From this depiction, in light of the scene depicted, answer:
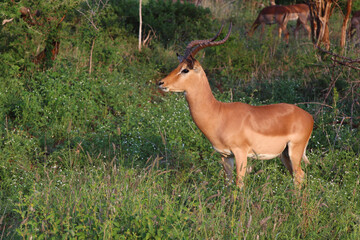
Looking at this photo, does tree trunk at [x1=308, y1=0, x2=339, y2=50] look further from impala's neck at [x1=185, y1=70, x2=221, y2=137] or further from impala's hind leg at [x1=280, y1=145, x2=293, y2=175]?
impala's neck at [x1=185, y1=70, x2=221, y2=137]

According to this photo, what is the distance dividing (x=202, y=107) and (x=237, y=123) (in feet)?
1.27

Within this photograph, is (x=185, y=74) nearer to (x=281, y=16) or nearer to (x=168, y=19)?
(x=168, y=19)

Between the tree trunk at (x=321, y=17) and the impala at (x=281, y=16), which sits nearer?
the tree trunk at (x=321, y=17)

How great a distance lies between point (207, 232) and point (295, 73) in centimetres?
582

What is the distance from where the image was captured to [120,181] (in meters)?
4.92

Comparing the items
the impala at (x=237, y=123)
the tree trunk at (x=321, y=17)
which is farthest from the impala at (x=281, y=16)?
the impala at (x=237, y=123)

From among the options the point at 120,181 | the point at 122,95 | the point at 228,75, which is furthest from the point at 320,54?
the point at 120,181

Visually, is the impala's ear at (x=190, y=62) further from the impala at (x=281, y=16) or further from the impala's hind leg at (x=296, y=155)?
the impala at (x=281, y=16)

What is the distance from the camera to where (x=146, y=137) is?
6.50 meters

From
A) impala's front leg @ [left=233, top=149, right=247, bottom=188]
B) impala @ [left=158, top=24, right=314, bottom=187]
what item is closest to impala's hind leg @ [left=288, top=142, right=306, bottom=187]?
impala @ [left=158, top=24, right=314, bottom=187]

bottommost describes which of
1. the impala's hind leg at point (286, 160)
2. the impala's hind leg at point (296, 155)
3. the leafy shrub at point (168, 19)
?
the impala's hind leg at point (286, 160)

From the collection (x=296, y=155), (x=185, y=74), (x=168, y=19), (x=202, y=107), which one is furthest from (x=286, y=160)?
(x=168, y=19)

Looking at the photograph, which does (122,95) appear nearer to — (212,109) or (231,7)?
(212,109)

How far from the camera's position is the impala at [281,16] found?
13883 mm
